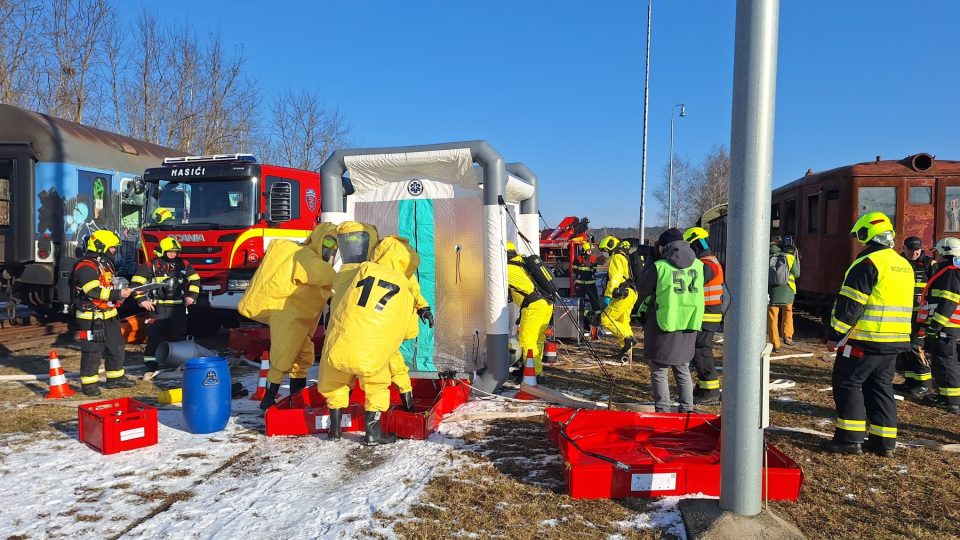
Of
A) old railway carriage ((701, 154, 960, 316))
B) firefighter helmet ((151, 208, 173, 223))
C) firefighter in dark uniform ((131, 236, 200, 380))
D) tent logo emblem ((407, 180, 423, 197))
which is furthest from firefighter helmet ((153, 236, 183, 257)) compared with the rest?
old railway carriage ((701, 154, 960, 316))

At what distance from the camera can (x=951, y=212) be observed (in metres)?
11.0

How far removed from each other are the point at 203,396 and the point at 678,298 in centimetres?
436

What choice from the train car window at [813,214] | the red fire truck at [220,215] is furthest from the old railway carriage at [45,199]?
the train car window at [813,214]

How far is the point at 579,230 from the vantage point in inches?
612

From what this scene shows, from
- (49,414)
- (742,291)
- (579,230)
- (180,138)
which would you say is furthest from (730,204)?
(180,138)

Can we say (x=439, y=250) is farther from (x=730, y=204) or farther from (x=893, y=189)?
(x=893, y=189)

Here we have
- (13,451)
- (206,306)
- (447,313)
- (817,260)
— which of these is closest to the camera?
(13,451)

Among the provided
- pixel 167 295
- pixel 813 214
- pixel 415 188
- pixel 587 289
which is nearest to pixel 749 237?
pixel 415 188

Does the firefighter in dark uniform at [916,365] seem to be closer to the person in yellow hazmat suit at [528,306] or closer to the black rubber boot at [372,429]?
the person in yellow hazmat suit at [528,306]

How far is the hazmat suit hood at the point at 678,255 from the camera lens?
5.70 meters

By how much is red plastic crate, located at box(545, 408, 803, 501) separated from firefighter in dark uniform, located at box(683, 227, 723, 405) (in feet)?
5.53

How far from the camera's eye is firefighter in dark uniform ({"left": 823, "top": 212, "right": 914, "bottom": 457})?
491 cm

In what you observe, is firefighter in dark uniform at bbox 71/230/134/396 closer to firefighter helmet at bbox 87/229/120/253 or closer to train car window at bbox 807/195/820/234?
firefighter helmet at bbox 87/229/120/253

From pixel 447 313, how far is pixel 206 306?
528cm
